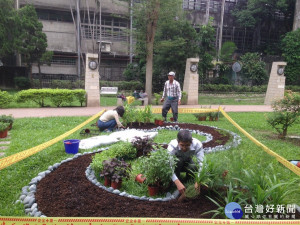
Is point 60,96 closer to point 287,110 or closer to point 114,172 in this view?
point 114,172

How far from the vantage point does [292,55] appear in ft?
72.3

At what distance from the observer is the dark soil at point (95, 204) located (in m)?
2.65

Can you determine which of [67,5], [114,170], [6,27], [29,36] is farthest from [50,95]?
[67,5]

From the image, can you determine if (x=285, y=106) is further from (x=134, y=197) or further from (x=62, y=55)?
Result: (x=62, y=55)

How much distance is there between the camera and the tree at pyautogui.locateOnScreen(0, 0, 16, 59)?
16.9 meters

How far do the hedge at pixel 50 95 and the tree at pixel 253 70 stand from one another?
48.1ft

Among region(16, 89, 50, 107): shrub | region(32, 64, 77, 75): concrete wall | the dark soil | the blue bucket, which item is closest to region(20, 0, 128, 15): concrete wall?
region(32, 64, 77, 75): concrete wall

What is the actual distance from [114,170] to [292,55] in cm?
2369

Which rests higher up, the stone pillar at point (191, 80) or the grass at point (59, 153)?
the stone pillar at point (191, 80)

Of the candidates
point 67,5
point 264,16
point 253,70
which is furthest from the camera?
point 264,16

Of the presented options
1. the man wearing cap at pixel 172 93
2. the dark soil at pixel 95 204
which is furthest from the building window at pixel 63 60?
the dark soil at pixel 95 204

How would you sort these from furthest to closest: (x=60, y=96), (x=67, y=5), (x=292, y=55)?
(x=292, y=55)
(x=67, y=5)
(x=60, y=96)

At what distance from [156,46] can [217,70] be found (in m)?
8.71

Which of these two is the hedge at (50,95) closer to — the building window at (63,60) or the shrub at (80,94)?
the shrub at (80,94)
